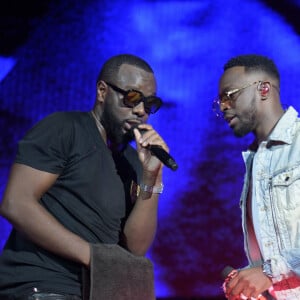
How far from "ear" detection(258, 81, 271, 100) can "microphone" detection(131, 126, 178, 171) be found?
0.49m

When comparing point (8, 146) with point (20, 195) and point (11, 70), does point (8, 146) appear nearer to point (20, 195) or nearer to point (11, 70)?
point (11, 70)

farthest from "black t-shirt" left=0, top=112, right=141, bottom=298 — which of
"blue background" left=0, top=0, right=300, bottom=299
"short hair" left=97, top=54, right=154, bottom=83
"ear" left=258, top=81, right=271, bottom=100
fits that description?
"blue background" left=0, top=0, right=300, bottom=299

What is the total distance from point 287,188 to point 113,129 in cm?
65

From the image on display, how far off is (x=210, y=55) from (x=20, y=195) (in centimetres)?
189

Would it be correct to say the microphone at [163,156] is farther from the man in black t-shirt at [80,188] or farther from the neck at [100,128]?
the neck at [100,128]

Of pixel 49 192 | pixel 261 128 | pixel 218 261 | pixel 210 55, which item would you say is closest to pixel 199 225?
pixel 218 261

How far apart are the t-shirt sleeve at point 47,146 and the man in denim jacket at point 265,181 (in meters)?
0.67

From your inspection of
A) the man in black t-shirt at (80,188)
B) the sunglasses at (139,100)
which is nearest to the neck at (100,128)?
the man in black t-shirt at (80,188)

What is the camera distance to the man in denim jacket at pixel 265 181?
213cm

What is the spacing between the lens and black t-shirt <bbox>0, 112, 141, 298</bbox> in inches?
82.0

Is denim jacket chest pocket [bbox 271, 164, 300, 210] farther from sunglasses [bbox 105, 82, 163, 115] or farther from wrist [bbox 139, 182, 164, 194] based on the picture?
sunglasses [bbox 105, 82, 163, 115]

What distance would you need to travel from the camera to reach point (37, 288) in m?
2.04

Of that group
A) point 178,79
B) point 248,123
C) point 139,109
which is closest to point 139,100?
point 139,109

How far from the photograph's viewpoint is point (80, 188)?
7.18 feet
